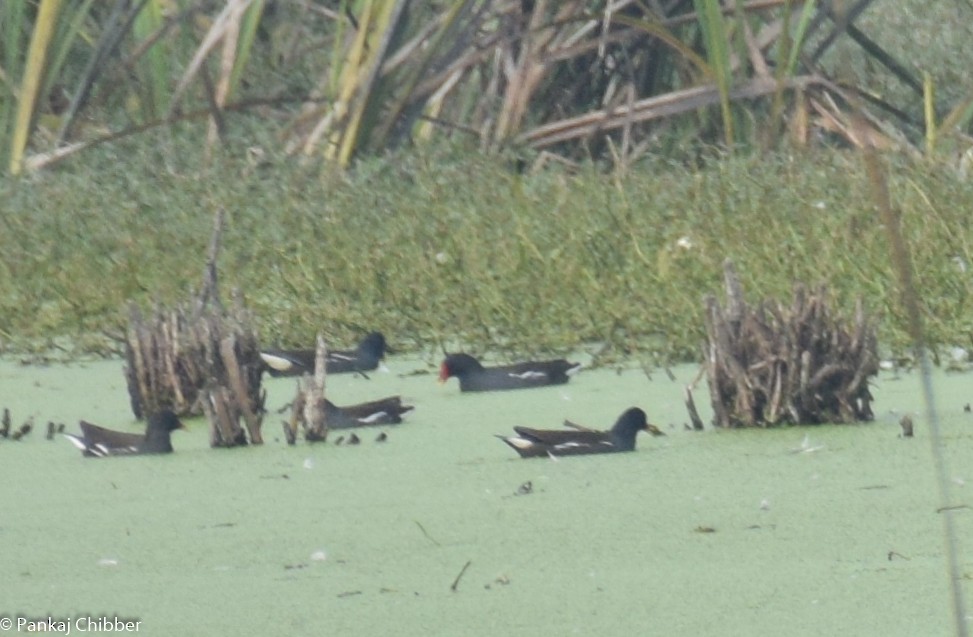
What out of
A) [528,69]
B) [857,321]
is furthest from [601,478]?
[528,69]

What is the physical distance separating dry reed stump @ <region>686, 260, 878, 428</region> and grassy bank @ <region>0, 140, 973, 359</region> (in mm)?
900

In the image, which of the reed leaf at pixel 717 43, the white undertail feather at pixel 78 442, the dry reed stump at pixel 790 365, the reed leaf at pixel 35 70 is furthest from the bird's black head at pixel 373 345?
the reed leaf at pixel 35 70

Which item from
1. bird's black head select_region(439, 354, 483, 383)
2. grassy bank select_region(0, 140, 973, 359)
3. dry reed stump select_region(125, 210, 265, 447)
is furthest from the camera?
grassy bank select_region(0, 140, 973, 359)

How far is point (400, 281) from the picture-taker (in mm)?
6742

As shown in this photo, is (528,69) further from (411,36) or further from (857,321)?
(857,321)

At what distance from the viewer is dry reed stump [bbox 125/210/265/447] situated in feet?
16.6

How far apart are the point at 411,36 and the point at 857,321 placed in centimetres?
546

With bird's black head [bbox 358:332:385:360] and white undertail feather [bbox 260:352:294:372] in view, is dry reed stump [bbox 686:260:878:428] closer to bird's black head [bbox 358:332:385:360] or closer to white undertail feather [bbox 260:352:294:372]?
bird's black head [bbox 358:332:385:360]

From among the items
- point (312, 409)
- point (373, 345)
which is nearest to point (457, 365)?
point (373, 345)

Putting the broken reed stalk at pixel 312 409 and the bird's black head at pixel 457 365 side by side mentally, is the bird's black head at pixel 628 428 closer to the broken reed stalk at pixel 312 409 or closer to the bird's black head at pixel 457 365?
the broken reed stalk at pixel 312 409

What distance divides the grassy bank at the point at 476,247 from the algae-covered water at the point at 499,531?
3.32ft

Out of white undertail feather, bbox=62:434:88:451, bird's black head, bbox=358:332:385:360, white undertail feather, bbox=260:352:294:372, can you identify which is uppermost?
bird's black head, bbox=358:332:385:360

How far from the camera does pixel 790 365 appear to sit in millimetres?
4648

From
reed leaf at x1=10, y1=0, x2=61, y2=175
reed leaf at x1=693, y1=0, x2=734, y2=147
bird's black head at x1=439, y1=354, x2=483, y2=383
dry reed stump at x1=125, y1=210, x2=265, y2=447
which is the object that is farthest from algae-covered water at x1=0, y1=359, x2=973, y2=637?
reed leaf at x1=10, y1=0, x2=61, y2=175
